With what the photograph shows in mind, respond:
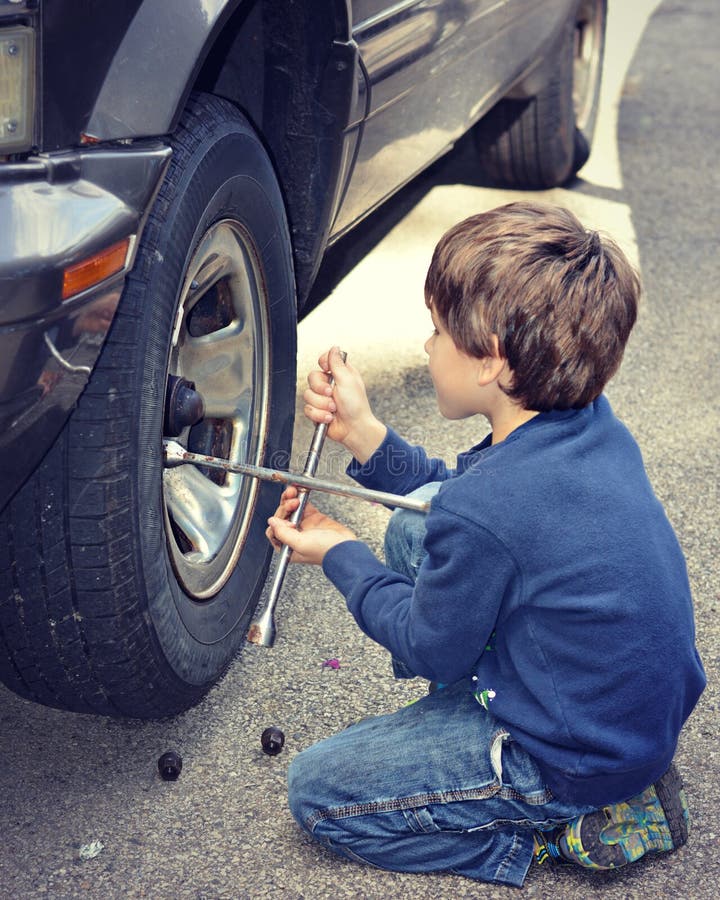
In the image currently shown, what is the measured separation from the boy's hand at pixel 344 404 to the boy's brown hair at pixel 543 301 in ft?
1.01

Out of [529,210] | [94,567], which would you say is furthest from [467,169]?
[94,567]

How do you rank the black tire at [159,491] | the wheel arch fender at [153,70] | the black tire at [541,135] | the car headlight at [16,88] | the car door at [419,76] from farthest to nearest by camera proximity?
the black tire at [541,135] → the car door at [419,76] → the black tire at [159,491] → the wheel arch fender at [153,70] → the car headlight at [16,88]

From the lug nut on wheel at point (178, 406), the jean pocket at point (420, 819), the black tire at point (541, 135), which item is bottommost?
the black tire at point (541, 135)

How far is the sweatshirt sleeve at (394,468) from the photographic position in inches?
77.2

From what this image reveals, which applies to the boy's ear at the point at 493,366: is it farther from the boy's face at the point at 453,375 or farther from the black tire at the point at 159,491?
the black tire at the point at 159,491

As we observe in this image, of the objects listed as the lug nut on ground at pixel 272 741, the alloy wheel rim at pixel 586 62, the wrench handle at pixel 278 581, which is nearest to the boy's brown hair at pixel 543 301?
the wrench handle at pixel 278 581

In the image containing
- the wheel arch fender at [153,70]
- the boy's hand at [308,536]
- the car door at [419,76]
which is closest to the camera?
the wheel arch fender at [153,70]

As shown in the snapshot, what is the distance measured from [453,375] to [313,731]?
672mm

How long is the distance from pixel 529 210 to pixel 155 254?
52 centimetres

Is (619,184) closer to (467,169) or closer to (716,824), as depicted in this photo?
(467,169)

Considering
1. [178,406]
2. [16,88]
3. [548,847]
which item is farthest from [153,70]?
[548,847]

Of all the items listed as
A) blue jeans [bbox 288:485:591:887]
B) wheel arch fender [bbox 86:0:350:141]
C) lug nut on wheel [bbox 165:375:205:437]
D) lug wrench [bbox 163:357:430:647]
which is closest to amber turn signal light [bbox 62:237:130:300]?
wheel arch fender [bbox 86:0:350:141]

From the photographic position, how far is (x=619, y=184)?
4.89 m

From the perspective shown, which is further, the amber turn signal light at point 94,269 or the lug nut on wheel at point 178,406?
the lug nut on wheel at point 178,406
